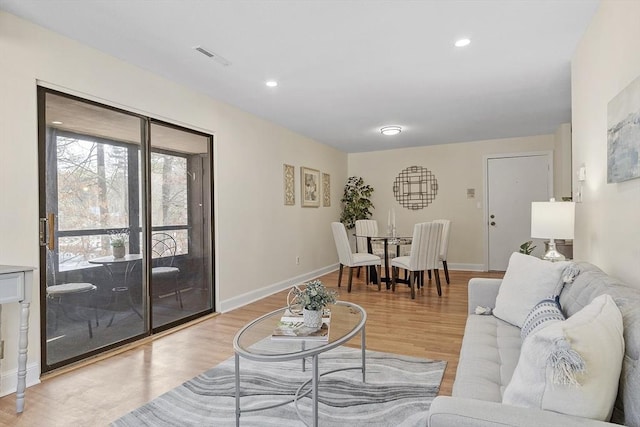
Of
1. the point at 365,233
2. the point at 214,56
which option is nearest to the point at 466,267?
the point at 365,233

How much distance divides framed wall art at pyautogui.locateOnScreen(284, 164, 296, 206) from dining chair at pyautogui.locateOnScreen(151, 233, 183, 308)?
210cm

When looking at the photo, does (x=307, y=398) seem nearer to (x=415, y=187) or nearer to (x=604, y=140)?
(x=604, y=140)

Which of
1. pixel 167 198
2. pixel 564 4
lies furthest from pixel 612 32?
pixel 167 198

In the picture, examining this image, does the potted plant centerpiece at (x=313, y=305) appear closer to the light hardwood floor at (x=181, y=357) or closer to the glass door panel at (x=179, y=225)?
the light hardwood floor at (x=181, y=357)

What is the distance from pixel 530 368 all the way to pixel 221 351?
246cm

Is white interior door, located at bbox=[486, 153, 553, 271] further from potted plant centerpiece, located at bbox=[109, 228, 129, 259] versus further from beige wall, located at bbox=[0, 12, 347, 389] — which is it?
potted plant centerpiece, located at bbox=[109, 228, 129, 259]

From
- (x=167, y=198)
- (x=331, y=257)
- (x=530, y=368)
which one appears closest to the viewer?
(x=530, y=368)

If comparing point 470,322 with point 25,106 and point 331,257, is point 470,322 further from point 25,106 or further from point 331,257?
point 331,257

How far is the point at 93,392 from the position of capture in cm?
228

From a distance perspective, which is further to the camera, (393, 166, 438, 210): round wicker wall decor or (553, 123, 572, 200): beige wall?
(393, 166, 438, 210): round wicker wall decor

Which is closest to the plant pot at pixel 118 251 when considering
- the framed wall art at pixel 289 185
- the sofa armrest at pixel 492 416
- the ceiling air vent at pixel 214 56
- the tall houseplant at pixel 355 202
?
the ceiling air vent at pixel 214 56

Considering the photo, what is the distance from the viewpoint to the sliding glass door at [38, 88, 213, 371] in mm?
2652

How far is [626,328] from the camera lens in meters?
1.14

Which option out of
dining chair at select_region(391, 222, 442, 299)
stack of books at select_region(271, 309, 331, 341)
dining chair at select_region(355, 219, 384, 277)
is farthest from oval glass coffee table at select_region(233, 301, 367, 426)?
dining chair at select_region(355, 219, 384, 277)
